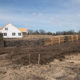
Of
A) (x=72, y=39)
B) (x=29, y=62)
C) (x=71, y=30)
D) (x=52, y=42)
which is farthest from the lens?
(x=71, y=30)

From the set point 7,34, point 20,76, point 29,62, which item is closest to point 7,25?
point 7,34

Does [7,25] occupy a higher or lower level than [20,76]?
higher

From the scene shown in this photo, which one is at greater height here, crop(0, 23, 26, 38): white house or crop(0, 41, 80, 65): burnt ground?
crop(0, 23, 26, 38): white house

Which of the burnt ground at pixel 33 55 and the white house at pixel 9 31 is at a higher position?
the white house at pixel 9 31

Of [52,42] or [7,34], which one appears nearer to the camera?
[52,42]

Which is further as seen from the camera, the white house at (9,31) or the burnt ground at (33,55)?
the white house at (9,31)

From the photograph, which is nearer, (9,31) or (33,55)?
(33,55)

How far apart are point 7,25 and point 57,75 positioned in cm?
3790

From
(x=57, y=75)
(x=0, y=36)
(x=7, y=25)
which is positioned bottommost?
(x=57, y=75)

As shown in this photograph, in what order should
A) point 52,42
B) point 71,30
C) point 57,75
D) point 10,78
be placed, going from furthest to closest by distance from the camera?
point 71,30 → point 52,42 → point 57,75 → point 10,78

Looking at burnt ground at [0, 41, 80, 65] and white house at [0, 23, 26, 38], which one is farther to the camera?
white house at [0, 23, 26, 38]

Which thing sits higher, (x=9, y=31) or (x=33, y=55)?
(x=9, y=31)

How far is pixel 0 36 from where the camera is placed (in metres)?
18.9

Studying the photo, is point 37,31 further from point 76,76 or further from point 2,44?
point 76,76
